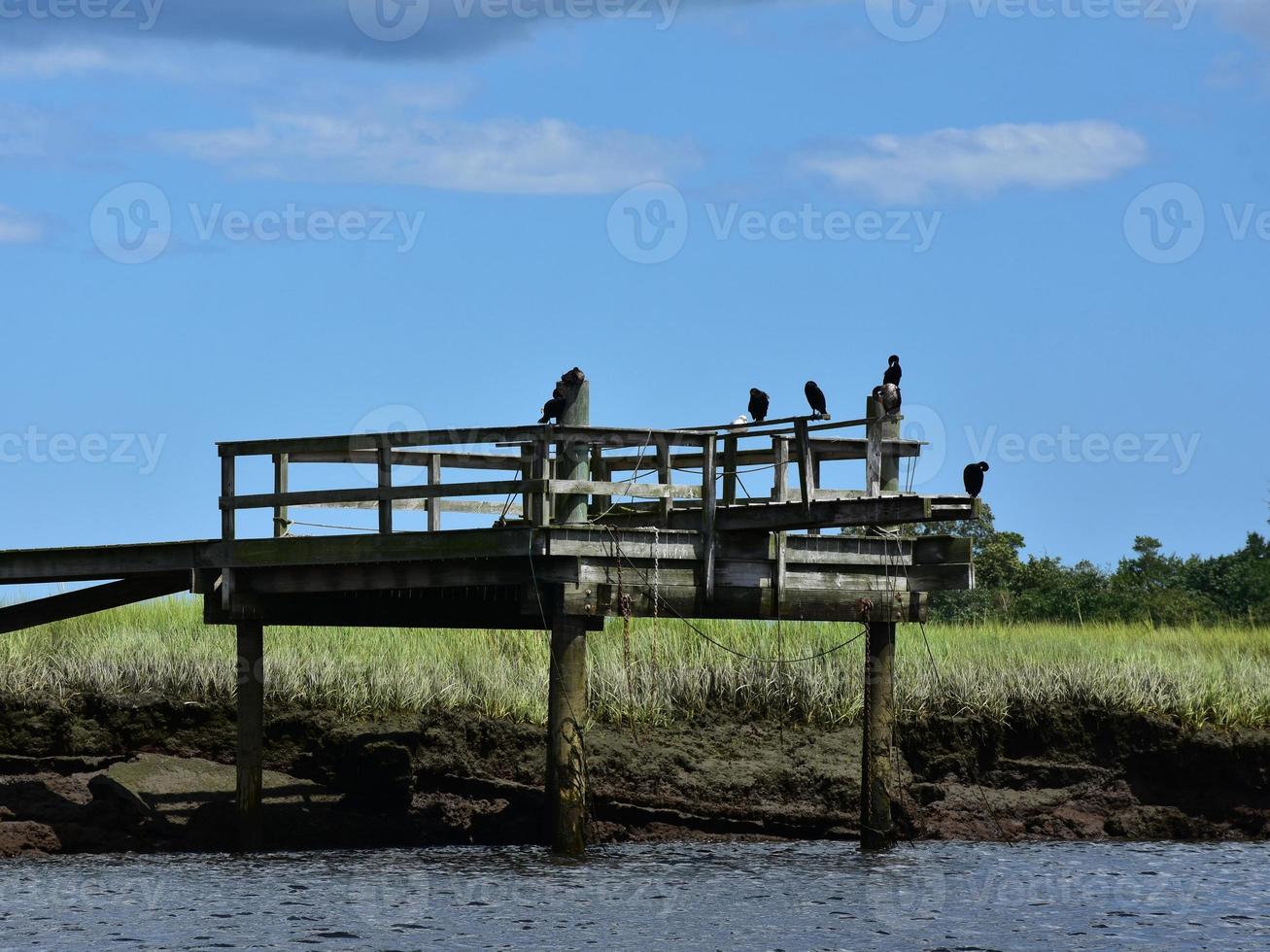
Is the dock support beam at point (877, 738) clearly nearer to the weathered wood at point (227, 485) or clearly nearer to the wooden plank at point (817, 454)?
the wooden plank at point (817, 454)

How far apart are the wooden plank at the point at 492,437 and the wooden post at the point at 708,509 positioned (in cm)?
15

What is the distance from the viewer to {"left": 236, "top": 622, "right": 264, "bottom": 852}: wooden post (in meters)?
23.3

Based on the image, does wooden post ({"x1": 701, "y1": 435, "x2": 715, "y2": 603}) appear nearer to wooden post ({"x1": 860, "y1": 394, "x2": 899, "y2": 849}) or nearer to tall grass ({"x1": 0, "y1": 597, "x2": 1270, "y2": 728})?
wooden post ({"x1": 860, "y1": 394, "x2": 899, "y2": 849})

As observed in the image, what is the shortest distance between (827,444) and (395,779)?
22.1 feet

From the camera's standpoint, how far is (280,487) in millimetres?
22281

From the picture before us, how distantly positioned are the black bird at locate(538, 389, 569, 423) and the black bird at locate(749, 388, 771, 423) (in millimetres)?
2868

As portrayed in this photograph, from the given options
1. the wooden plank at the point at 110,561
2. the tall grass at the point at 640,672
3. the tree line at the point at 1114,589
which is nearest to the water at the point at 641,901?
the wooden plank at the point at 110,561

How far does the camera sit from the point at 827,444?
22.4m

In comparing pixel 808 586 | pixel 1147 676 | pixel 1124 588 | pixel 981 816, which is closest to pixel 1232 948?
pixel 808 586

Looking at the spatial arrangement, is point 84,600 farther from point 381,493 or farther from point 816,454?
point 816,454

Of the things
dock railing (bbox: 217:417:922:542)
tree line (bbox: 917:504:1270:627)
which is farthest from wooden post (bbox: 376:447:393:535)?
tree line (bbox: 917:504:1270:627)

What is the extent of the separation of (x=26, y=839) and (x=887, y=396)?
1101 centimetres

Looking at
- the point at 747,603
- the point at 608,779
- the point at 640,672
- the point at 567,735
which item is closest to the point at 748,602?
the point at 747,603

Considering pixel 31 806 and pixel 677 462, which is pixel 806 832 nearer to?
pixel 677 462
